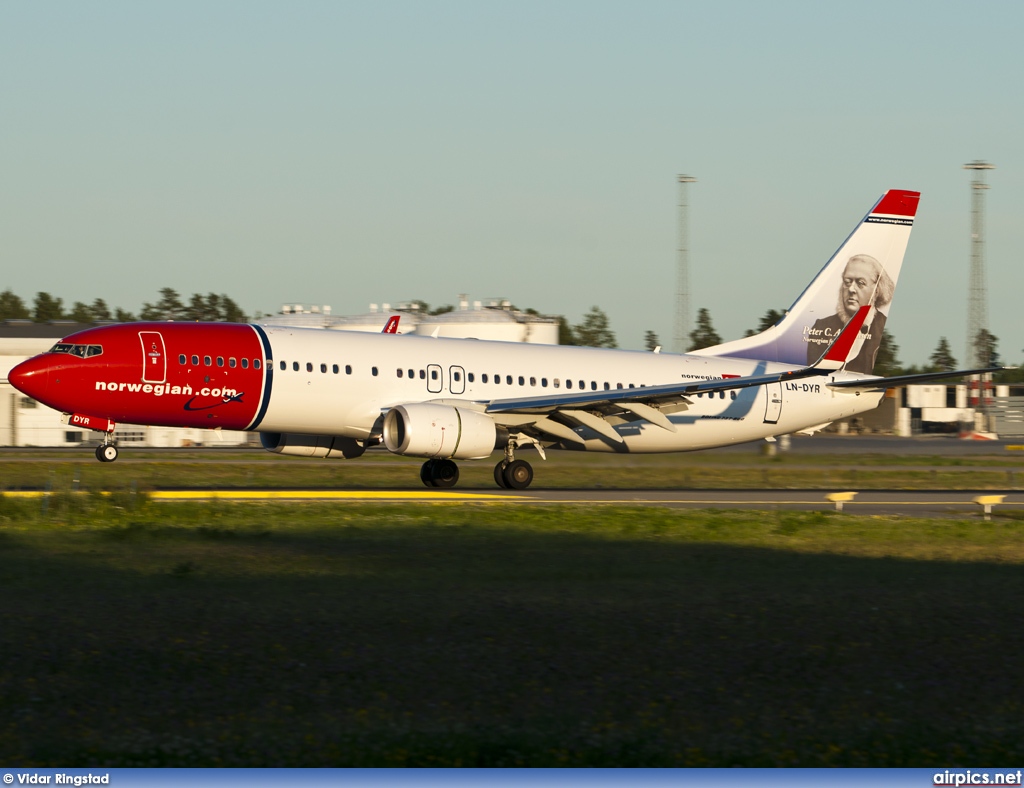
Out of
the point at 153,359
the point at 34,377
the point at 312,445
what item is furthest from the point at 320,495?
the point at 34,377

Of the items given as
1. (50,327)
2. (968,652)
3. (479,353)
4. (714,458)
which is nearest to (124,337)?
(479,353)

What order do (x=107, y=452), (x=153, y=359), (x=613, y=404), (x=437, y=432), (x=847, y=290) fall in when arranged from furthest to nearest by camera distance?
1. (x=847, y=290)
2. (x=107, y=452)
3. (x=613, y=404)
4. (x=437, y=432)
5. (x=153, y=359)

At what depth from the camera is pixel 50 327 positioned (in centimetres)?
7038

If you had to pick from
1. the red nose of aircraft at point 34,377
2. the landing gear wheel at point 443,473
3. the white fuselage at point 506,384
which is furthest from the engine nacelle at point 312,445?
the red nose of aircraft at point 34,377

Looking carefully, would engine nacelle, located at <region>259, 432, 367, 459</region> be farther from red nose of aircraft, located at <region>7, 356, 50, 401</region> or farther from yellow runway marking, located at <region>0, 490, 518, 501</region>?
red nose of aircraft, located at <region>7, 356, 50, 401</region>

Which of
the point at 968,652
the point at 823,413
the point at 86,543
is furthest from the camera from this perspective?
the point at 823,413

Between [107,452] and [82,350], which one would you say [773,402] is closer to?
[107,452]

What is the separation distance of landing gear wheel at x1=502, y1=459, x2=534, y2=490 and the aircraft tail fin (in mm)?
9465

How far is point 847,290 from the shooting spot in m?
37.8

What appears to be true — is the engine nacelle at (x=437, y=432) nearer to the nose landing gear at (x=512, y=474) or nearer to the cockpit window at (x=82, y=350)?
the nose landing gear at (x=512, y=474)

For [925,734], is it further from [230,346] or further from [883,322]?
[883,322]

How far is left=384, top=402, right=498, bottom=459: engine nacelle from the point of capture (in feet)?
91.9

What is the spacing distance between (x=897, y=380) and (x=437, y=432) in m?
12.7

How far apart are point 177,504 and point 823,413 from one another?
65.4 ft
